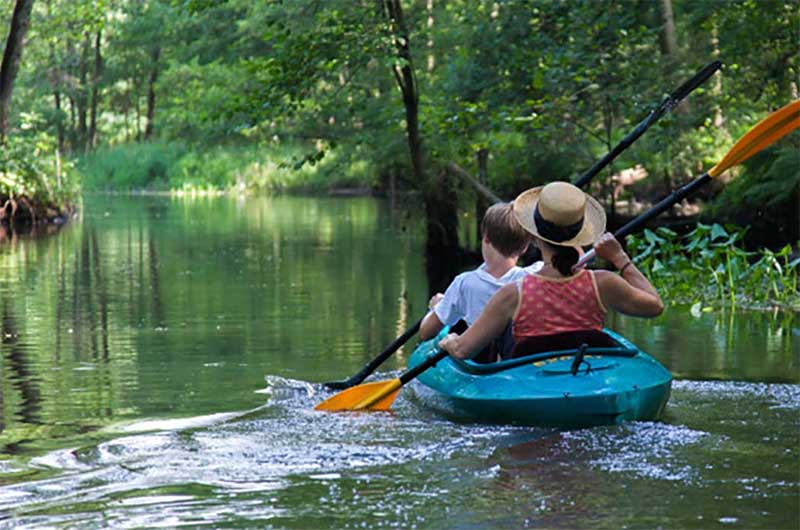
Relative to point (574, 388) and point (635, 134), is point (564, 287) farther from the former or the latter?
point (635, 134)

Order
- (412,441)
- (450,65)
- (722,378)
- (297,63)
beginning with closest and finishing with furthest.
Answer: (412,441) < (722,378) < (297,63) < (450,65)

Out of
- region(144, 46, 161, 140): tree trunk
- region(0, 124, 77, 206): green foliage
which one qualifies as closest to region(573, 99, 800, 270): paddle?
region(0, 124, 77, 206): green foliage

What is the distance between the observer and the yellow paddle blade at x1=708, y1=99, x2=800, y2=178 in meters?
7.81

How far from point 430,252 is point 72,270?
178 inches

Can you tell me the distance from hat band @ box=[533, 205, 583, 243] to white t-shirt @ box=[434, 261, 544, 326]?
66 centimetres

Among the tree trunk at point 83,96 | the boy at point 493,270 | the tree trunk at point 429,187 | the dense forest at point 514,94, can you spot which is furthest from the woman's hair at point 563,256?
the tree trunk at point 83,96

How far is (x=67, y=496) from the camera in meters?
5.42

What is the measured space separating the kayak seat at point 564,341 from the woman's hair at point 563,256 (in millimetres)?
328

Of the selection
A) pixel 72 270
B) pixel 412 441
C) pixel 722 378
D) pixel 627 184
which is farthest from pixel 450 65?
pixel 412 441

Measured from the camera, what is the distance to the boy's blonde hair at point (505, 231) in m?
7.21

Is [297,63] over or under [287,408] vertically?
over

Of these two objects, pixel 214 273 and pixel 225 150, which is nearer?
pixel 214 273

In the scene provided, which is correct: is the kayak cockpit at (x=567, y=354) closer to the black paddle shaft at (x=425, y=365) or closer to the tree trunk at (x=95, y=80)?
the black paddle shaft at (x=425, y=365)

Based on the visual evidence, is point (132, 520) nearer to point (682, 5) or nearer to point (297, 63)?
point (297, 63)
